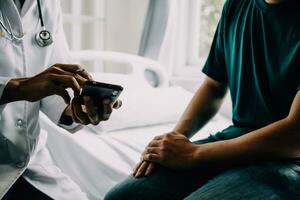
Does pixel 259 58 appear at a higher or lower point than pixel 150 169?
higher

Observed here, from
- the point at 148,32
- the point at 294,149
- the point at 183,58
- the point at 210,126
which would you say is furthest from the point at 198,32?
the point at 294,149

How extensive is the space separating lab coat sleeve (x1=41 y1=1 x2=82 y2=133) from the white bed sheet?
27cm

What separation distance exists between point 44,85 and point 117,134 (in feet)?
2.70

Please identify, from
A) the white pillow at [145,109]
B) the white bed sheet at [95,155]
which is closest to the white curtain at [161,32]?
the white pillow at [145,109]

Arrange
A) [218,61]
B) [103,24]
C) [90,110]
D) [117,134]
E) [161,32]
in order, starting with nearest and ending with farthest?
1. [90,110]
2. [218,61]
3. [117,134]
4. [161,32]
5. [103,24]

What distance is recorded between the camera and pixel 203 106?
1.33 meters

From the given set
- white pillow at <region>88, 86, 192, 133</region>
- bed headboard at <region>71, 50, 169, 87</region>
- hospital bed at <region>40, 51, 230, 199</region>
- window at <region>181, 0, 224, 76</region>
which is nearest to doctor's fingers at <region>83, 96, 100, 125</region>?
hospital bed at <region>40, 51, 230, 199</region>

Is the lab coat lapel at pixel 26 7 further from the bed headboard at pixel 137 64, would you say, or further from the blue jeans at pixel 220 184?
the bed headboard at pixel 137 64

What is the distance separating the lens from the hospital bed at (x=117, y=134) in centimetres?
153

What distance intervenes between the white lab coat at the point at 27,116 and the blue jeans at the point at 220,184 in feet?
0.69

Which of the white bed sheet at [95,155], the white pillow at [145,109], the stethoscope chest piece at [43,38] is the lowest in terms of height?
the white bed sheet at [95,155]

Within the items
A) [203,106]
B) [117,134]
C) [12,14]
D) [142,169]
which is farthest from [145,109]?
[12,14]

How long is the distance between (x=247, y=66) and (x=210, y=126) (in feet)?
3.07

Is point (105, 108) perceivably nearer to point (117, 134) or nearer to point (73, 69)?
point (73, 69)
